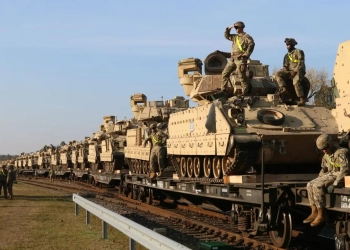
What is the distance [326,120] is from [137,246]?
17.3 feet

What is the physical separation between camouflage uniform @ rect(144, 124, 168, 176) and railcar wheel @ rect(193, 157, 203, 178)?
3282mm

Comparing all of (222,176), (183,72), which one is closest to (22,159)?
(183,72)

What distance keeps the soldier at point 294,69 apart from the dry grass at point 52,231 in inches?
210

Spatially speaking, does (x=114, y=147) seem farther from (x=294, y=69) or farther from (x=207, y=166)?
(x=294, y=69)

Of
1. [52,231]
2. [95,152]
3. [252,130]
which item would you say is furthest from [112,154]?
[252,130]

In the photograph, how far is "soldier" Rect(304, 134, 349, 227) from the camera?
29.3ft

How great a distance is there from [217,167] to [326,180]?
6.13 metres

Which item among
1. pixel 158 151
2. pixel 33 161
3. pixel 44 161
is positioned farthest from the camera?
→ pixel 33 161

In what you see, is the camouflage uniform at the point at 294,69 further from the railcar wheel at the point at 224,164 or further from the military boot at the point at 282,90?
the railcar wheel at the point at 224,164

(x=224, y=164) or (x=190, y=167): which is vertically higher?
(x=224, y=164)

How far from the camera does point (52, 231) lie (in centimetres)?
1377

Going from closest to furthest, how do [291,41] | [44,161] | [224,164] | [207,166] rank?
[291,41], [224,164], [207,166], [44,161]

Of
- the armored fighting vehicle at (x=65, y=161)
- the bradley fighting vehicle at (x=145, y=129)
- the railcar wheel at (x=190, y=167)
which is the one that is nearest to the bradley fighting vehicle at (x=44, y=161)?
the armored fighting vehicle at (x=65, y=161)

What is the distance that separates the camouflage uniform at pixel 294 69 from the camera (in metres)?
14.2
